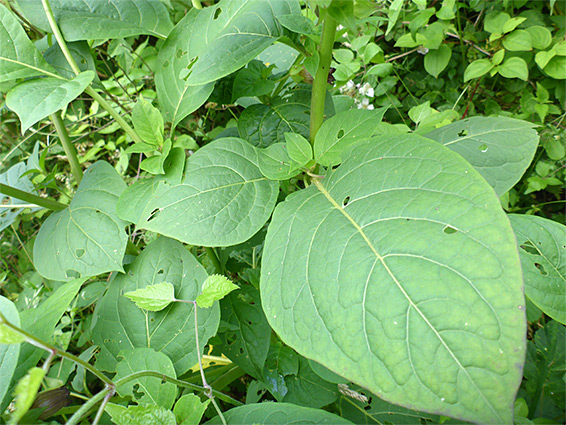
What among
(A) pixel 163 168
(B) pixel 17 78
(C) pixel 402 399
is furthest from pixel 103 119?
(C) pixel 402 399

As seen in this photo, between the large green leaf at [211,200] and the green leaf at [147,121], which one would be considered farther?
the green leaf at [147,121]

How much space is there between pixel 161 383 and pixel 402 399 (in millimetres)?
472

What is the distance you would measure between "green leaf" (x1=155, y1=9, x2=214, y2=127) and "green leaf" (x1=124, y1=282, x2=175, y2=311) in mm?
408

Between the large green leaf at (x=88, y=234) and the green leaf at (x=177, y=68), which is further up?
the green leaf at (x=177, y=68)

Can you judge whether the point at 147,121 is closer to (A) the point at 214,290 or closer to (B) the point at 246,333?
(A) the point at 214,290

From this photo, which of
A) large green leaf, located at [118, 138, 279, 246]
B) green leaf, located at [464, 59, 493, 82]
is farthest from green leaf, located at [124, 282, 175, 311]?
green leaf, located at [464, 59, 493, 82]

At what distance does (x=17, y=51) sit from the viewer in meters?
0.91

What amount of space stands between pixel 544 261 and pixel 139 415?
2.89ft

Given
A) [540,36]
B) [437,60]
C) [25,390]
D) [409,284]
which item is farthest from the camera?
[437,60]

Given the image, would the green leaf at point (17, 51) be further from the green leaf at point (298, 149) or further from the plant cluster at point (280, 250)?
the green leaf at point (298, 149)

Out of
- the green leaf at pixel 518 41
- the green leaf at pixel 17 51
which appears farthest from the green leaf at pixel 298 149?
the green leaf at pixel 518 41

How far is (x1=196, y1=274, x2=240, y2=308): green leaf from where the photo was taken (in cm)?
74

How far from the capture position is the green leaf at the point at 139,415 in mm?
571

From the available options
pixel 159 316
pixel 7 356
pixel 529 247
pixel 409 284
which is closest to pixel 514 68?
pixel 529 247
